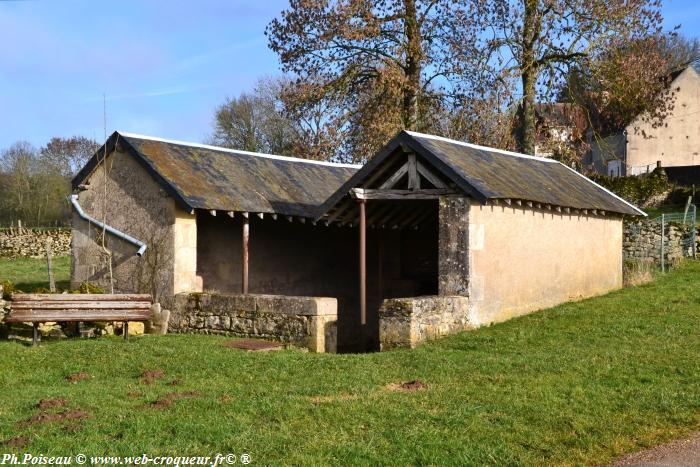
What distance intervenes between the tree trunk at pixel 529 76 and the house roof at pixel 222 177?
862cm

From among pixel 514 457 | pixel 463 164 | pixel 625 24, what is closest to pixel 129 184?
pixel 463 164

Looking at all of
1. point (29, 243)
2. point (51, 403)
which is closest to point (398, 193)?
point (51, 403)

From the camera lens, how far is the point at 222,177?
15602 mm

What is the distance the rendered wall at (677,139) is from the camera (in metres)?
38.4

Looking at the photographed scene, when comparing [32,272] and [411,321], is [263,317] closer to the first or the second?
[411,321]

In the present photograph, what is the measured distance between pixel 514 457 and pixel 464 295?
Result: 22.9 feet

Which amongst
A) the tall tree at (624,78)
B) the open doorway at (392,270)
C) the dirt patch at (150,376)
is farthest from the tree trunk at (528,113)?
the dirt patch at (150,376)

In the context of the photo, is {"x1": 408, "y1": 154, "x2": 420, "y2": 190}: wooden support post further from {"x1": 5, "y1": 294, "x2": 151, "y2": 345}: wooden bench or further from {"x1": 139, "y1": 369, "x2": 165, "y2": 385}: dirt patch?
{"x1": 139, "y1": 369, "x2": 165, "y2": 385}: dirt patch

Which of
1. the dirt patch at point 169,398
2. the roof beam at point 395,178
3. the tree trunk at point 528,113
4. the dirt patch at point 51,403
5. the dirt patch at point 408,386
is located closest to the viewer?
the dirt patch at point 51,403

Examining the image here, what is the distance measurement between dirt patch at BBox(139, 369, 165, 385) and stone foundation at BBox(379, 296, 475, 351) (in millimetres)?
3599

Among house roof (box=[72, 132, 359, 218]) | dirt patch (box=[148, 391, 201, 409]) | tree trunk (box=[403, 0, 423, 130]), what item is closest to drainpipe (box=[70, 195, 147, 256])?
house roof (box=[72, 132, 359, 218])

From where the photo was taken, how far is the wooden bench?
36.4ft

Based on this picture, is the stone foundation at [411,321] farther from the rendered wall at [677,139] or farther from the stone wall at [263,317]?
the rendered wall at [677,139]

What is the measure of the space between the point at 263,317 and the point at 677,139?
3167 centimetres
